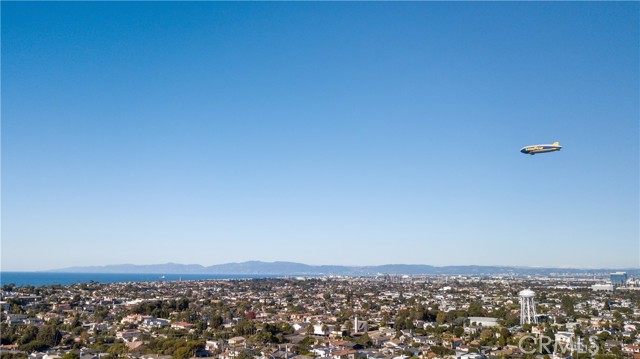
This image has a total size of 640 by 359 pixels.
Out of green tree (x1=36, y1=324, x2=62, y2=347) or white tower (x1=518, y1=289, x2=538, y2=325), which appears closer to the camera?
green tree (x1=36, y1=324, x2=62, y2=347)

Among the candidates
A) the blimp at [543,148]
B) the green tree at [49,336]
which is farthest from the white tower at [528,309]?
the green tree at [49,336]

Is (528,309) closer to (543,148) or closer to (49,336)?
(543,148)

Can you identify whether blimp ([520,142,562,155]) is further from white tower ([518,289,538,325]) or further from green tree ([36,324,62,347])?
green tree ([36,324,62,347])

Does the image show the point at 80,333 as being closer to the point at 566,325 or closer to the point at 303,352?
the point at 303,352

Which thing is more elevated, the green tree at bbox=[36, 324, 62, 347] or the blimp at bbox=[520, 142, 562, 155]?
the blimp at bbox=[520, 142, 562, 155]

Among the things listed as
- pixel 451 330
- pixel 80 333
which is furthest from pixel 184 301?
pixel 451 330

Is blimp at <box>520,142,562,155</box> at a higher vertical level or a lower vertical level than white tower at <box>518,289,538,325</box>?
higher

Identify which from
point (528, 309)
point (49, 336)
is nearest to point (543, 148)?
point (528, 309)

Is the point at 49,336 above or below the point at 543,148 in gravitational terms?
below

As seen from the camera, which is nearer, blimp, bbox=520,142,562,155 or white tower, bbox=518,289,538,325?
blimp, bbox=520,142,562,155

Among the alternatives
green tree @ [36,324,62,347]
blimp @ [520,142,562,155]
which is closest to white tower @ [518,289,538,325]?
blimp @ [520,142,562,155]

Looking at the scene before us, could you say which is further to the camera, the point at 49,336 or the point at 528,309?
the point at 528,309
